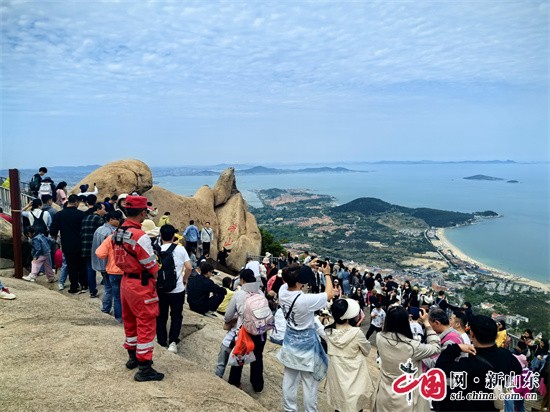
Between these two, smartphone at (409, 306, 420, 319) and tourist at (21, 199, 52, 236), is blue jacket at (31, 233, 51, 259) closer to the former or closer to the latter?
tourist at (21, 199, 52, 236)

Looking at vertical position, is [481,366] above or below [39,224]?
below

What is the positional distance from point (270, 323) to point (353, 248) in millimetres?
66409

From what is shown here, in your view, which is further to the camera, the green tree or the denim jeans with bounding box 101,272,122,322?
the green tree

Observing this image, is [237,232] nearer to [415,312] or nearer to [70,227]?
[415,312]

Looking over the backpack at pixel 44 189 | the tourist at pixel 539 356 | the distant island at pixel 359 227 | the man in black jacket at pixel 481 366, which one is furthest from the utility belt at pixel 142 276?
the distant island at pixel 359 227

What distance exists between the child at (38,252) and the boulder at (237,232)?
43.2ft

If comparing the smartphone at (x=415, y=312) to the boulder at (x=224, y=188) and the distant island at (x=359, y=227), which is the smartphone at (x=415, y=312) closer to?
the boulder at (x=224, y=188)

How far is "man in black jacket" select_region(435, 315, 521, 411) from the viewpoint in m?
3.34

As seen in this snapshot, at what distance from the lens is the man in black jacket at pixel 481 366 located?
3.34 metres

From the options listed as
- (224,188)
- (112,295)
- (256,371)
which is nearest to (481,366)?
(256,371)

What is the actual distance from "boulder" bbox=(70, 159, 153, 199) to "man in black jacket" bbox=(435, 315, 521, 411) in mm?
17206

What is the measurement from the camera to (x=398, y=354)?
388 cm

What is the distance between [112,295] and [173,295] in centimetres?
180

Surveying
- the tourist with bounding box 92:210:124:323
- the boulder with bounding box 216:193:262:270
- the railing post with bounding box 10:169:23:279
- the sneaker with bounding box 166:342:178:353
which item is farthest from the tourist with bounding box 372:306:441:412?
the boulder with bounding box 216:193:262:270
